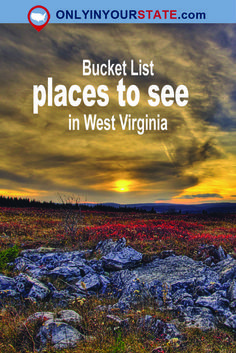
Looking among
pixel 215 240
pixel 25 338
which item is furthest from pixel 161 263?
pixel 25 338

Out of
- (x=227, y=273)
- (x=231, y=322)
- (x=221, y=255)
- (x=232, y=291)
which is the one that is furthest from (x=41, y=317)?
(x=221, y=255)

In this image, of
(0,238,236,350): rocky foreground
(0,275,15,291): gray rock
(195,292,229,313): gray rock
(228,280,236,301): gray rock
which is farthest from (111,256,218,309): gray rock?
(0,275,15,291): gray rock

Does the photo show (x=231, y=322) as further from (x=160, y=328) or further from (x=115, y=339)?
(x=115, y=339)

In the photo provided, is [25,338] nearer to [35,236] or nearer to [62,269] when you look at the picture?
[62,269]

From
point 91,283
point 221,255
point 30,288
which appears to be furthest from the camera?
point 221,255

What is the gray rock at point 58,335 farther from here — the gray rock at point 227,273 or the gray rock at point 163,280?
the gray rock at point 227,273

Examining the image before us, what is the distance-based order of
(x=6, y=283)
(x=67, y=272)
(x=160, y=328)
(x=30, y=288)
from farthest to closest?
(x=67, y=272)
(x=6, y=283)
(x=30, y=288)
(x=160, y=328)

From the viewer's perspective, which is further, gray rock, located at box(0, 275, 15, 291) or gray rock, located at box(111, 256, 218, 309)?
gray rock, located at box(0, 275, 15, 291)

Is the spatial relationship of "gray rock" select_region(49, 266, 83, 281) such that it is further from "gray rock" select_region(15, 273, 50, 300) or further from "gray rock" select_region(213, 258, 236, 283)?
"gray rock" select_region(213, 258, 236, 283)
